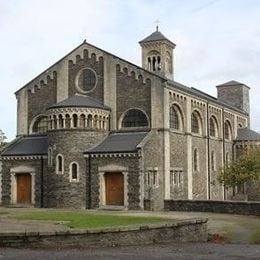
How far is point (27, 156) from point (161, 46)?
68.4 ft

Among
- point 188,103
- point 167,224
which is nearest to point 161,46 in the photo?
point 188,103

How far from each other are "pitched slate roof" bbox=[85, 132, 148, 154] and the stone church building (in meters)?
0.08

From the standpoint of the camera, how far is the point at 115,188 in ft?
137

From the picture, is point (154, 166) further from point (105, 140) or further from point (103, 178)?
point (105, 140)

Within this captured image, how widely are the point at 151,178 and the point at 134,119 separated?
582 centimetres

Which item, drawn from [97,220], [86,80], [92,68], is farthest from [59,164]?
[97,220]

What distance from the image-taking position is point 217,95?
238ft

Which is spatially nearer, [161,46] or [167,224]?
[167,224]

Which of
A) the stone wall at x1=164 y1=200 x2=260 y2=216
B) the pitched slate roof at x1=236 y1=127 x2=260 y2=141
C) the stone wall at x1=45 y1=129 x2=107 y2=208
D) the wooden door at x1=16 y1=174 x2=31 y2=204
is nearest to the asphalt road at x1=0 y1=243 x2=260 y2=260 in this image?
the stone wall at x1=164 y1=200 x2=260 y2=216

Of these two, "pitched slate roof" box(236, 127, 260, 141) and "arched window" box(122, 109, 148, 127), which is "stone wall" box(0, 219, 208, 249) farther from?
"pitched slate roof" box(236, 127, 260, 141)

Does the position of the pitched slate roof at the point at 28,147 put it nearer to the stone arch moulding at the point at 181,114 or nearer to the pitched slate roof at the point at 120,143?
the pitched slate roof at the point at 120,143

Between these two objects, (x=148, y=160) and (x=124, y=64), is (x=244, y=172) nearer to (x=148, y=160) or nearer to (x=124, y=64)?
(x=148, y=160)

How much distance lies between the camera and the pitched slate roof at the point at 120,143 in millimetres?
41344

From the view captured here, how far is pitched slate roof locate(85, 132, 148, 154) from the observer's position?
41.3 meters
